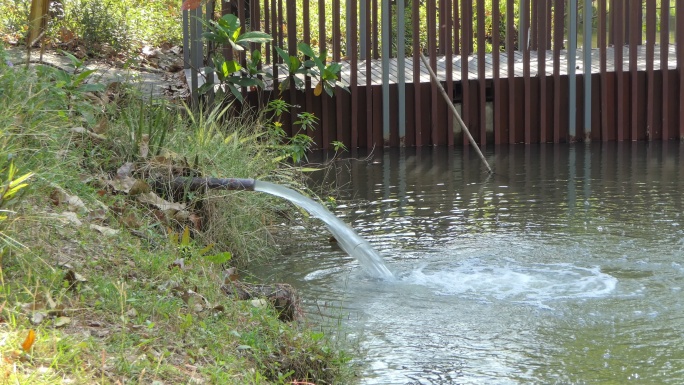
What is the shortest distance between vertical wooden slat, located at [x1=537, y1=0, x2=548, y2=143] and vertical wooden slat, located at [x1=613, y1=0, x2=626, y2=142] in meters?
0.87

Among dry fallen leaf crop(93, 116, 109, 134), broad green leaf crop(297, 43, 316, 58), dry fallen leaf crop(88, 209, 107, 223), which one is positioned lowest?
dry fallen leaf crop(88, 209, 107, 223)

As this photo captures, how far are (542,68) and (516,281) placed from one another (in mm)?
6596

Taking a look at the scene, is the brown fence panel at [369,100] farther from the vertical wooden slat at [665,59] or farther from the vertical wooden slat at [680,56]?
the vertical wooden slat at [680,56]

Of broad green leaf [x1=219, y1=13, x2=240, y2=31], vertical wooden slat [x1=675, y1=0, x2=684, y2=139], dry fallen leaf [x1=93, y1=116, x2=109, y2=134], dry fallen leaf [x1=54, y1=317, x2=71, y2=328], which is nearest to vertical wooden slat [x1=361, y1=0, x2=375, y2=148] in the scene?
broad green leaf [x1=219, y1=13, x2=240, y2=31]

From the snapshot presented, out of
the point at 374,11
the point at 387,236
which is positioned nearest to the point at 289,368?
the point at 387,236

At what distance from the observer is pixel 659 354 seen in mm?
4789

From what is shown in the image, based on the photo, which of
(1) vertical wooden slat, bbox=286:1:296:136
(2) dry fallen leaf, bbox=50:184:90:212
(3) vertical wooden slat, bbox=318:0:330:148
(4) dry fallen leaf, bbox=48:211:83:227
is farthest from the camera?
(3) vertical wooden slat, bbox=318:0:330:148

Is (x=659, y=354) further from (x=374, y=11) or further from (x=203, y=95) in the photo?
(x=374, y=11)

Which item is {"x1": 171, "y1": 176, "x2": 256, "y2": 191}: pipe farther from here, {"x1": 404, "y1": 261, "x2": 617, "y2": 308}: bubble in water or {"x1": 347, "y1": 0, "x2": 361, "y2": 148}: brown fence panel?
{"x1": 347, "y1": 0, "x2": 361, "y2": 148}: brown fence panel

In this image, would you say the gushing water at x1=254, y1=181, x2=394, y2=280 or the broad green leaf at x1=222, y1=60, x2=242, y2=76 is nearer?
the gushing water at x1=254, y1=181, x2=394, y2=280

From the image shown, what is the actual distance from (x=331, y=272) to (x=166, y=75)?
317 inches

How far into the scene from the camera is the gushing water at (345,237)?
20.9 feet

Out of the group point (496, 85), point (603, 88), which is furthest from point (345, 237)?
point (603, 88)

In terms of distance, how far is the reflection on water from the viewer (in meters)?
4.76
